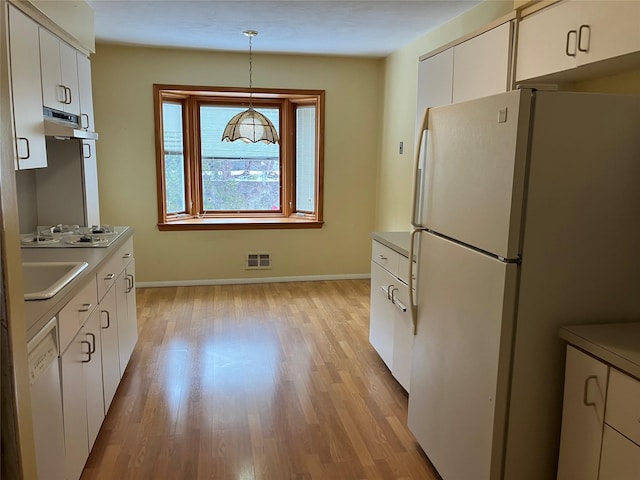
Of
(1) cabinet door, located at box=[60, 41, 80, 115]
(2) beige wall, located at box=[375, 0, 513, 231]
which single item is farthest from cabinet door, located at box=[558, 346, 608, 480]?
(1) cabinet door, located at box=[60, 41, 80, 115]

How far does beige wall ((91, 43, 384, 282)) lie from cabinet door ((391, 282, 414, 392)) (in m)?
2.73

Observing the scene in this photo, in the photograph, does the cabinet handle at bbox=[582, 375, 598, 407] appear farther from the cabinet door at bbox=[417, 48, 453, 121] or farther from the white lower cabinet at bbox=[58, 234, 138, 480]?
the cabinet door at bbox=[417, 48, 453, 121]

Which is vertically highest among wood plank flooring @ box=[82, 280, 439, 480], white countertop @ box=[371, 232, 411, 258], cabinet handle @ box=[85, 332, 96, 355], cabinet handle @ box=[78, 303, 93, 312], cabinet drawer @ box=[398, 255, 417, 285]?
white countertop @ box=[371, 232, 411, 258]

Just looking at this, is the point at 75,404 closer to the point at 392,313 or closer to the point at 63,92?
the point at 392,313

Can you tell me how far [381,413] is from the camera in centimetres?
280

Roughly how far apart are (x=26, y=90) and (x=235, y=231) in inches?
124

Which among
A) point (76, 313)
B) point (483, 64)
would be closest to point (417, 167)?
point (483, 64)

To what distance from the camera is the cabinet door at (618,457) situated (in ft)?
4.56

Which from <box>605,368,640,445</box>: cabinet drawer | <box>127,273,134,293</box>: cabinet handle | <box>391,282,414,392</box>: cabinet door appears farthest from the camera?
<box>127,273,134,293</box>: cabinet handle

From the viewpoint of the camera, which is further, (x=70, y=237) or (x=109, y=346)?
(x=70, y=237)

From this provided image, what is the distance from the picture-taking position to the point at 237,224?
17.9ft

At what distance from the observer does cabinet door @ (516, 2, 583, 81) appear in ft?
7.07

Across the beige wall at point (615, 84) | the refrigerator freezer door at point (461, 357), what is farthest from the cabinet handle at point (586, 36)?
the refrigerator freezer door at point (461, 357)

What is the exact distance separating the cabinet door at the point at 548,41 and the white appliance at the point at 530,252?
26.5 inches
